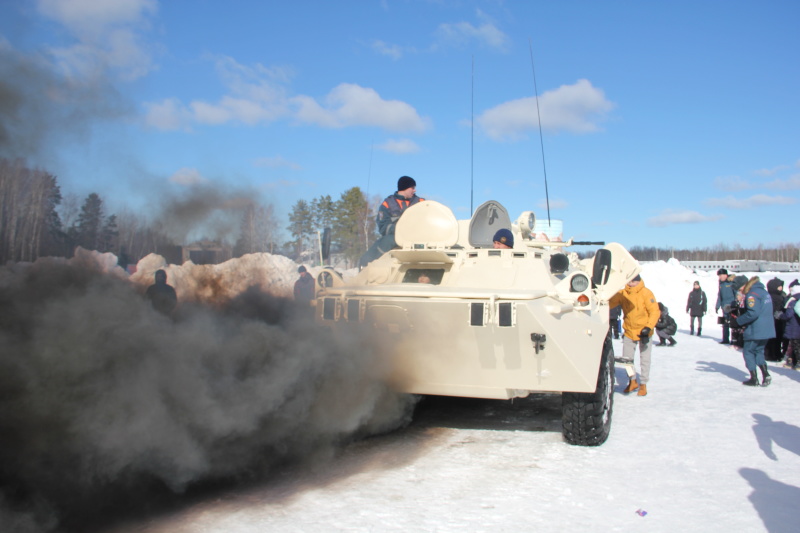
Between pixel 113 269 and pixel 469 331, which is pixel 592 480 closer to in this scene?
pixel 469 331

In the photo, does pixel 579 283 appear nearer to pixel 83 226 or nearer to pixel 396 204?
pixel 396 204

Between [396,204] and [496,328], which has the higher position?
[396,204]

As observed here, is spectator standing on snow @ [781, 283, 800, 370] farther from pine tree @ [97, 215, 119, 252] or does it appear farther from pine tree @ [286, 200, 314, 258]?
pine tree @ [97, 215, 119, 252]

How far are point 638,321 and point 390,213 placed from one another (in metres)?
3.64

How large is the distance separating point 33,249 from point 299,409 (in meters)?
2.64

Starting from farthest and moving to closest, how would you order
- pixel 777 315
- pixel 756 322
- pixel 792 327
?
pixel 777 315 < pixel 792 327 < pixel 756 322

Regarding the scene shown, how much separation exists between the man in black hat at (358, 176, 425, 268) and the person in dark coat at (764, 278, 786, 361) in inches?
280

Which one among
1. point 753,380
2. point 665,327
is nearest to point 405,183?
point 753,380

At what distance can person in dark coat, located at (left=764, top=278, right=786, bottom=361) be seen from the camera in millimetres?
11438

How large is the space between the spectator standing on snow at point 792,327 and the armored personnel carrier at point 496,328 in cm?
597

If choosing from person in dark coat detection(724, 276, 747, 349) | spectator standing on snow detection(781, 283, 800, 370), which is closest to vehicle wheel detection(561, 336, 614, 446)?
person in dark coat detection(724, 276, 747, 349)

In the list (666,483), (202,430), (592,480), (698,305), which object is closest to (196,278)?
(202,430)

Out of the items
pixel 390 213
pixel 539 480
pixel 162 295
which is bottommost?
pixel 539 480

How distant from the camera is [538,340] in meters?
5.39
